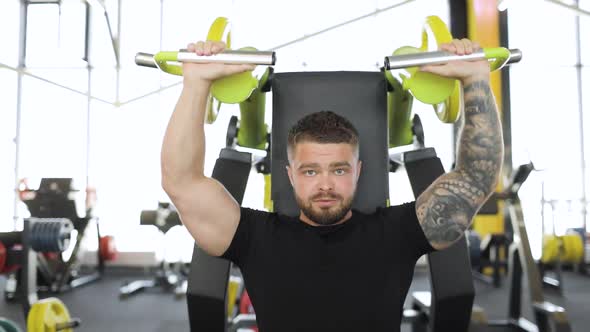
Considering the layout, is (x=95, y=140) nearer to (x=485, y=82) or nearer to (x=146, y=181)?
(x=146, y=181)

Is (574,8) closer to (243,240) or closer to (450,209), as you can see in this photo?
(450,209)

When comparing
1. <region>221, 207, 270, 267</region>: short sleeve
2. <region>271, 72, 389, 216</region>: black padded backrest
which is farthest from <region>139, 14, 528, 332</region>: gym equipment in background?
<region>221, 207, 270, 267</region>: short sleeve

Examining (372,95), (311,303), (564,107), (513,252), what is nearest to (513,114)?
(564,107)

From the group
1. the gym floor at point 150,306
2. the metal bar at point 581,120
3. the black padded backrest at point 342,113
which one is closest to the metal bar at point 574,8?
the metal bar at point 581,120

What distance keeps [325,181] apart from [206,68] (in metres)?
0.33

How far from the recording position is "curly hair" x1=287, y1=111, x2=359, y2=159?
1.07 meters

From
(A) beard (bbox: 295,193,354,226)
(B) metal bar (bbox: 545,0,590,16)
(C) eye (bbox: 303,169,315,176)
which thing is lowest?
(A) beard (bbox: 295,193,354,226)

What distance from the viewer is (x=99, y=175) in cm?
516

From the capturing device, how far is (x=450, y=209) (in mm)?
1032

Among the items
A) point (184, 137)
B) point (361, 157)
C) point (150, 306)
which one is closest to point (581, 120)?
point (150, 306)

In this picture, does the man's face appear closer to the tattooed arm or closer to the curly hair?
the curly hair

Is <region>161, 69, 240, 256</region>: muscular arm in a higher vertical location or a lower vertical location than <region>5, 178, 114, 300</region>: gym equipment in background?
higher

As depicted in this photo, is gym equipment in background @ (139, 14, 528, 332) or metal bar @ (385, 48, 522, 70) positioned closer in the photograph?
metal bar @ (385, 48, 522, 70)

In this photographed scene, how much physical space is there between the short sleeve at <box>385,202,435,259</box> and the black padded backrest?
25cm
